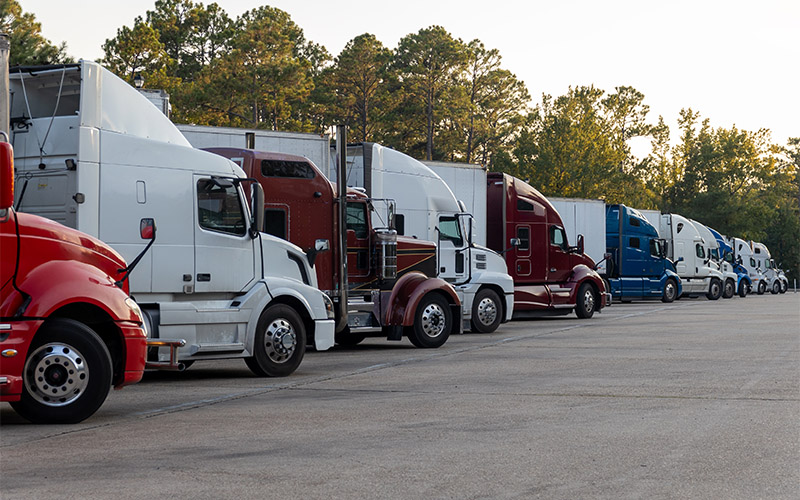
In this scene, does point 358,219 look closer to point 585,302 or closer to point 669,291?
point 585,302

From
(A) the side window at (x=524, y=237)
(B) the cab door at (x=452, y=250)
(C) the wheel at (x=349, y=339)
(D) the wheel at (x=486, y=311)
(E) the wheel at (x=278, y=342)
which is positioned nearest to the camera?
(E) the wheel at (x=278, y=342)

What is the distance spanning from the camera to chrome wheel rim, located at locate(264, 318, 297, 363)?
1382 cm

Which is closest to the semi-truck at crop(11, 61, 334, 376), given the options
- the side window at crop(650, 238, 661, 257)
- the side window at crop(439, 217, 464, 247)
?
the side window at crop(439, 217, 464, 247)

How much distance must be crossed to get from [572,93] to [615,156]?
24.9ft

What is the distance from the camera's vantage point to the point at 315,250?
580 inches

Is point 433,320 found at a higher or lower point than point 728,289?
lower

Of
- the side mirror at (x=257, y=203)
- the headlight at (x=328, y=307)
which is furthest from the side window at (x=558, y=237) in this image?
the side mirror at (x=257, y=203)

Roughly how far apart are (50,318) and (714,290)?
4230 cm

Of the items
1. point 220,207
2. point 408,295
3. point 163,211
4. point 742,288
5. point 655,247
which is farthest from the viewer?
point 742,288

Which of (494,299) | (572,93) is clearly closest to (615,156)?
(572,93)

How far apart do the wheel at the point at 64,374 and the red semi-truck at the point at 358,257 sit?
527cm

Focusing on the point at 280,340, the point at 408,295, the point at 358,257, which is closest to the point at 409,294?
the point at 408,295

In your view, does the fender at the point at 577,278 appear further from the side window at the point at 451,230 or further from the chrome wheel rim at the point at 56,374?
the chrome wheel rim at the point at 56,374

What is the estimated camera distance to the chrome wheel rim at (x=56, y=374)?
9492mm
